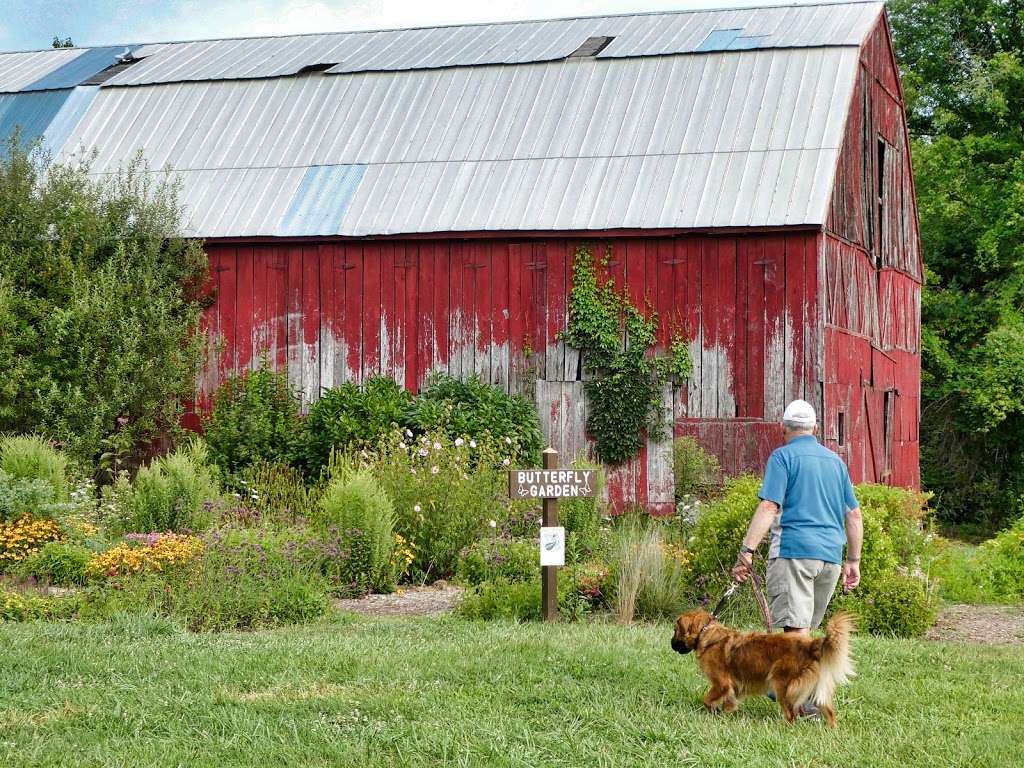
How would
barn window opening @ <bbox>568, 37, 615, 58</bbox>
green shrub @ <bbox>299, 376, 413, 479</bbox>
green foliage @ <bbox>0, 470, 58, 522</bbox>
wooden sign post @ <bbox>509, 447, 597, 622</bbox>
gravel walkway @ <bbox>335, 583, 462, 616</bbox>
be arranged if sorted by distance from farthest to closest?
1. barn window opening @ <bbox>568, 37, 615, 58</bbox>
2. green shrub @ <bbox>299, 376, 413, 479</bbox>
3. green foliage @ <bbox>0, 470, 58, 522</bbox>
4. gravel walkway @ <bbox>335, 583, 462, 616</bbox>
5. wooden sign post @ <bbox>509, 447, 597, 622</bbox>

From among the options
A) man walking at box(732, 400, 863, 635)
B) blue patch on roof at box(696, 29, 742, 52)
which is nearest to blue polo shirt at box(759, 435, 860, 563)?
man walking at box(732, 400, 863, 635)

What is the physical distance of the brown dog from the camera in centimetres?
649

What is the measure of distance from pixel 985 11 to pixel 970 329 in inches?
292

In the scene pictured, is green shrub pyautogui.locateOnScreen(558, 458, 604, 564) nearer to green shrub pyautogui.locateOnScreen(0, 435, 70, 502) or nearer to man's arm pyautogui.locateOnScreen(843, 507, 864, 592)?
green shrub pyautogui.locateOnScreen(0, 435, 70, 502)

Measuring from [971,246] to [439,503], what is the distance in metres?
20.9

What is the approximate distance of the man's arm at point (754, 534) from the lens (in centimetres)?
693

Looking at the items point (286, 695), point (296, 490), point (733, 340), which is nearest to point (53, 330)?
point (296, 490)

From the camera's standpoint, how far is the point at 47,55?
25.5 metres

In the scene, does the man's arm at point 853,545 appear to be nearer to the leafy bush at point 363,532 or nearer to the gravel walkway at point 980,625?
the gravel walkway at point 980,625

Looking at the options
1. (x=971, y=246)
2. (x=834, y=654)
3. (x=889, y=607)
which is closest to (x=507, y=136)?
(x=889, y=607)

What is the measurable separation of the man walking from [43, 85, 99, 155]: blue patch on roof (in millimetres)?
16690

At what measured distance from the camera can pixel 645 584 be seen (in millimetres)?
10383

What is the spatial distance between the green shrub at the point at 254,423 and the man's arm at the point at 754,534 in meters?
11.6

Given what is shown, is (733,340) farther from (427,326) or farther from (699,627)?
(699,627)
